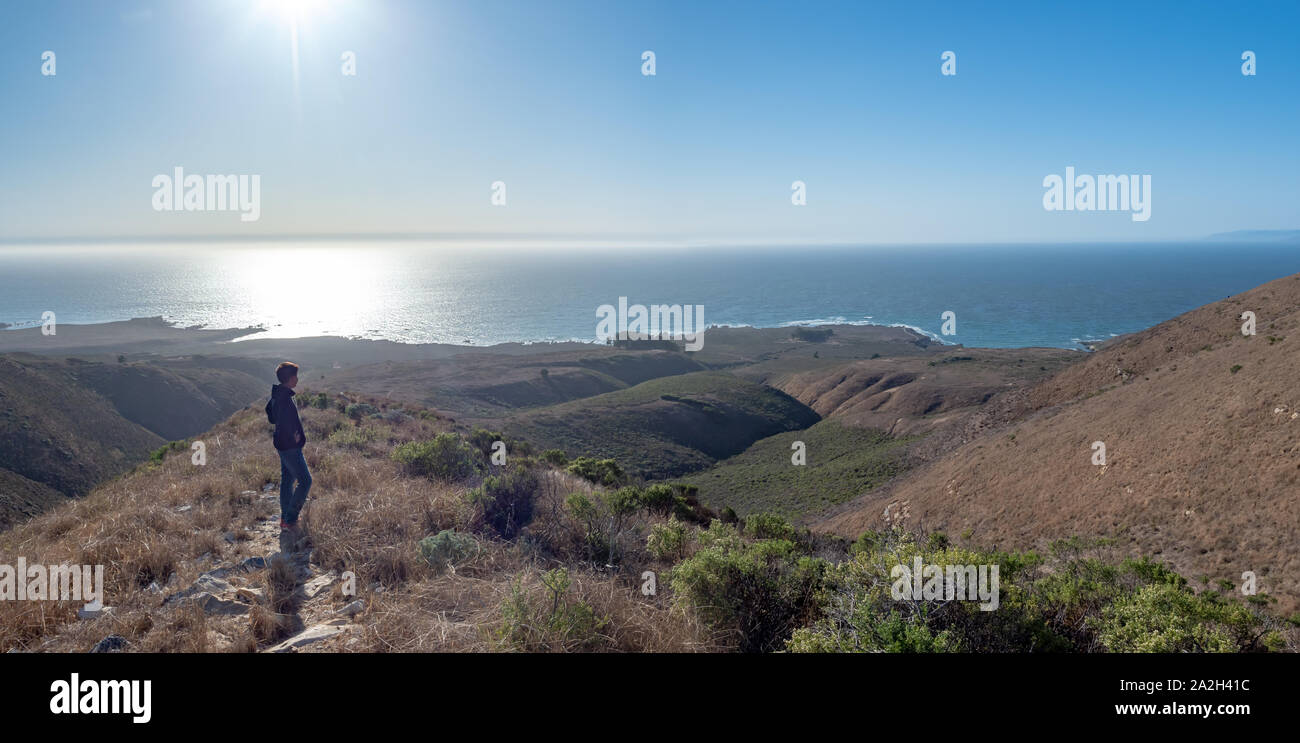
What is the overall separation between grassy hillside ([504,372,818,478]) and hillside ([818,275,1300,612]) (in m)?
17.2

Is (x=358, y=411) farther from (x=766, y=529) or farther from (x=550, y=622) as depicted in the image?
(x=550, y=622)

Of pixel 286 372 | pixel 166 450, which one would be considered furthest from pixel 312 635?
pixel 166 450

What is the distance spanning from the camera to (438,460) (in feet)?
31.5

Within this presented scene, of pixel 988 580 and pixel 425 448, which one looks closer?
pixel 988 580

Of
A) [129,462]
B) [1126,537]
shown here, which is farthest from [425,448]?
Result: [129,462]

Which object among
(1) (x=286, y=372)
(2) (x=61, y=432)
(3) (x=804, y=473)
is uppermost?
(1) (x=286, y=372)

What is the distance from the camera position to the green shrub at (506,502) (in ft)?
22.5

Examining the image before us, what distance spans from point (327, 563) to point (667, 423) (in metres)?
41.0

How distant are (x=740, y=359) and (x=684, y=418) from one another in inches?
1688

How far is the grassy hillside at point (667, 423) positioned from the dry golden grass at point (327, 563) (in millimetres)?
27863

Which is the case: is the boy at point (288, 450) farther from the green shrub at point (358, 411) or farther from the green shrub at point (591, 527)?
the green shrub at point (358, 411)

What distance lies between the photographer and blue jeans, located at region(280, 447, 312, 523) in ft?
21.7
